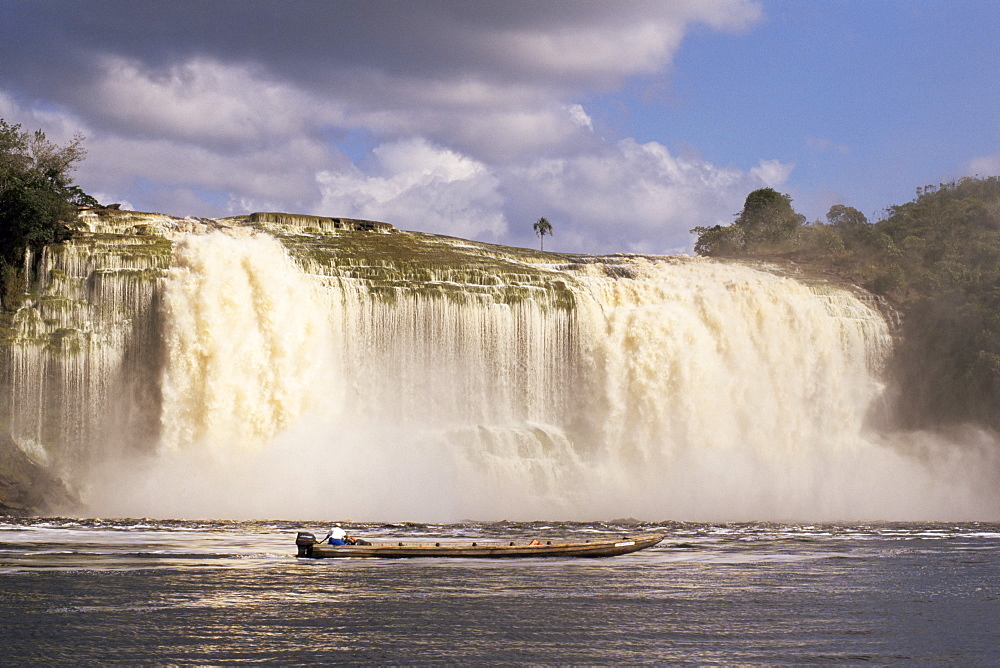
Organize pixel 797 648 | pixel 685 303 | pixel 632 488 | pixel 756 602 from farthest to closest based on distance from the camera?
pixel 685 303
pixel 632 488
pixel 756 602
pixel 797 648

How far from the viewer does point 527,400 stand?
51.9m

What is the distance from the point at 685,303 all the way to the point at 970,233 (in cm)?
2344

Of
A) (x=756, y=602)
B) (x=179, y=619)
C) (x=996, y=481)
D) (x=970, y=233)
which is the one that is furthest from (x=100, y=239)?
(x=970, y=233)

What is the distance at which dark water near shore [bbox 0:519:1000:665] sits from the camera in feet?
68.2

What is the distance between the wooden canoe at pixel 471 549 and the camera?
32.0 metres

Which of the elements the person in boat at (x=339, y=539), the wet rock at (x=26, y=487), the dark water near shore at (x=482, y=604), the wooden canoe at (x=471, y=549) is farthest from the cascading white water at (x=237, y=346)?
the person in boat at (x=339, y=539)

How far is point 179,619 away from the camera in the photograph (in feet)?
74.9

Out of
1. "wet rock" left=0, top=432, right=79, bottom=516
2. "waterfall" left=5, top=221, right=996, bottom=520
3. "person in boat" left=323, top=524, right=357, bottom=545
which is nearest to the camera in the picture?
"person in boat" left=323, top=524, right=357, bottom=545

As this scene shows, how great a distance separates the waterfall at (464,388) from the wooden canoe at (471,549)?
1178 centimetres

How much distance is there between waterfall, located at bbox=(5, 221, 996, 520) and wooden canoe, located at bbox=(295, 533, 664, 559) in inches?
464

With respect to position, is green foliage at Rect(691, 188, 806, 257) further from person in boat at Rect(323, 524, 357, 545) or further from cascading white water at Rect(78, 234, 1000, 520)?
person in boat at Rect(323, 524, 357, 545)

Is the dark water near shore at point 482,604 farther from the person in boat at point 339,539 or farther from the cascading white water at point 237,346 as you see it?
the cascading white water at point 237,346

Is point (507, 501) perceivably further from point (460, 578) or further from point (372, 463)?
point (460, 578)

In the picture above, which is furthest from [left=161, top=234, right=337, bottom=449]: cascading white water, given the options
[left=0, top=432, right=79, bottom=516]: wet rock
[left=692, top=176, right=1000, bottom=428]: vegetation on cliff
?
[left=692, top=176, right=1000, bottom=428]: vegetation on cliff
